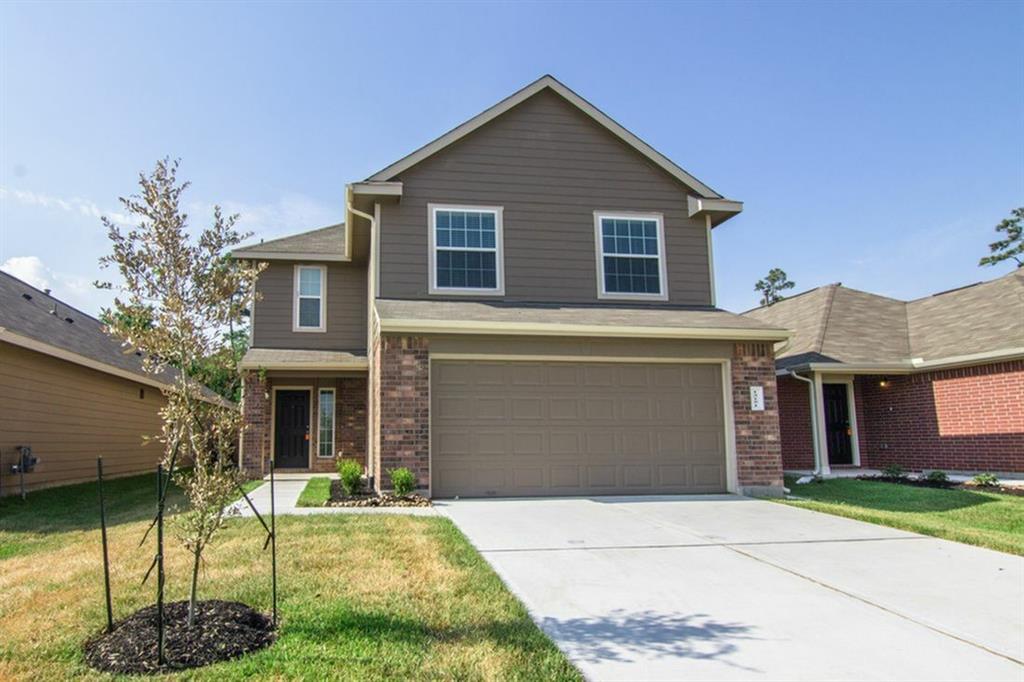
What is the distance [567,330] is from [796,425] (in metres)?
7.08

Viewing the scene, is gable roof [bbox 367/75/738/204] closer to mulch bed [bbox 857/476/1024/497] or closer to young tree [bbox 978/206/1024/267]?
mulch bed [bbox 857/476/1024/497]

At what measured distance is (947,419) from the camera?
13.0 m

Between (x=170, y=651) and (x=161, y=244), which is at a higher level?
(x=161, y=244)

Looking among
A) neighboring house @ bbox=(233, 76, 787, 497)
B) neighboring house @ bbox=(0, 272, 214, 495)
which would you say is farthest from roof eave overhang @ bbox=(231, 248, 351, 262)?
neighboring house @ bbox=(0, 272, 214, 495)

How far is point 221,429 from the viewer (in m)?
4.08

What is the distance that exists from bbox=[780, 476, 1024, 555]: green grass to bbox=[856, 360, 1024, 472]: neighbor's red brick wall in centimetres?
209

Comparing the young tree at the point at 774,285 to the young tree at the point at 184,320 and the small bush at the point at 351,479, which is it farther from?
the young tree at the point at 184,320

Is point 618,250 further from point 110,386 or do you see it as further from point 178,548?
point 110,386

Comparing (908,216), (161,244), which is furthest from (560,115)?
(908,216)

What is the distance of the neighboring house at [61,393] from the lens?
10.8 meters

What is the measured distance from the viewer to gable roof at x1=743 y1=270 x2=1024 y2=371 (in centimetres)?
1266

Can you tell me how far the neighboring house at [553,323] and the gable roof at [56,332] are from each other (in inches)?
122

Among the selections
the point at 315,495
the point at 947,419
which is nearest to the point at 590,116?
the point at 315,495

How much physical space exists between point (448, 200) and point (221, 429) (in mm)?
8032
